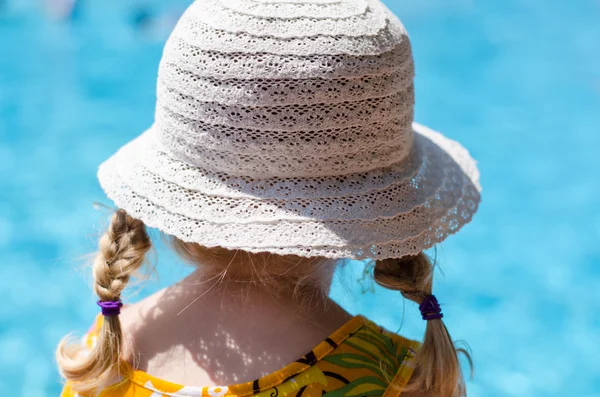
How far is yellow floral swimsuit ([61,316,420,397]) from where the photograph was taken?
1424mm

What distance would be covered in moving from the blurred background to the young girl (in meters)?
0.20

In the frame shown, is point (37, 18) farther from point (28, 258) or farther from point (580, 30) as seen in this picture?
point (580, 30)

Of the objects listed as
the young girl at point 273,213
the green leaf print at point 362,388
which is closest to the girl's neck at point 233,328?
the young girl at point 273,213

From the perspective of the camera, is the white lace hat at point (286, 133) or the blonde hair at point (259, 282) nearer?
the white lace hat at point (286, 133)

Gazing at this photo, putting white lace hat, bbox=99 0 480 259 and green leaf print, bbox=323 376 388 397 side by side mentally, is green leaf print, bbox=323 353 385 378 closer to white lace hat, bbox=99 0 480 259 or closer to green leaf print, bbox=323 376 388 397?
green leaf print, bbox=323 376 388 397

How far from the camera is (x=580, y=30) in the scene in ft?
18.3

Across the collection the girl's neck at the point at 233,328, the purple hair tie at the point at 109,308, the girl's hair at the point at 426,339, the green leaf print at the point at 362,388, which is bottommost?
the purple hair tie at the point at 109,308

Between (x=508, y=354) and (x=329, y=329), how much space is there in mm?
1985

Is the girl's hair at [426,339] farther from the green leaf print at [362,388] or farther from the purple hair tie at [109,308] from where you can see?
the purple hair tie at [109,308]

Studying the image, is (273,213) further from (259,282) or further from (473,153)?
(473,153)

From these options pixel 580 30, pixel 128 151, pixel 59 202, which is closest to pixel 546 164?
pixel 580 30

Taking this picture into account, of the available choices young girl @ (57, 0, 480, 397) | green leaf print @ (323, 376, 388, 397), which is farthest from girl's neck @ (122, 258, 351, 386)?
green leaf print @ (323, 376, 388, 397)

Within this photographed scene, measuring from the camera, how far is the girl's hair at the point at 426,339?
1.45 meters

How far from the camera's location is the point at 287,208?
1.37 meters
